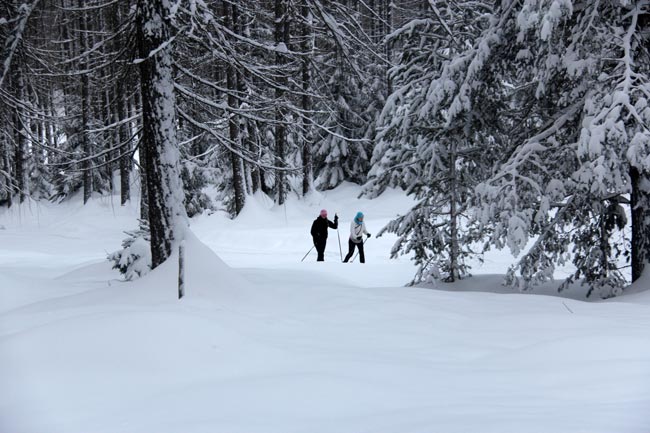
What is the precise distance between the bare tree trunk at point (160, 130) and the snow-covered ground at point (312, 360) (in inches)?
23.8

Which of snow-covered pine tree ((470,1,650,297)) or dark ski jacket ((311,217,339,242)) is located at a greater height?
snow-covered pine tree ((470,1,650,297))

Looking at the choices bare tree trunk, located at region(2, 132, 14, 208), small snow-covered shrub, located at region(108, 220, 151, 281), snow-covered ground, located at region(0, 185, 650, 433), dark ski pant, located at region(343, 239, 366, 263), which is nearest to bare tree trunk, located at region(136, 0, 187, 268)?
snow-covered ground, located at region(0, 185, 650, 433)

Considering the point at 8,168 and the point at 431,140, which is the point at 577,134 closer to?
the point at 431,140

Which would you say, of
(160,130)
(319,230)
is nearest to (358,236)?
(319,230)

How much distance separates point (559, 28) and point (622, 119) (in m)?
1.79

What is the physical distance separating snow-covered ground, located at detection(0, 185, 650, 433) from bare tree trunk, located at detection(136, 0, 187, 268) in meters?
0.61

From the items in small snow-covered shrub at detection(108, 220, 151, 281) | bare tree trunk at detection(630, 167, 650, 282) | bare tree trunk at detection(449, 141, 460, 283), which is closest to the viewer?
bare tree trunk at detection(630, 167, 650, 282)

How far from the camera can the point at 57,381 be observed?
3262mm

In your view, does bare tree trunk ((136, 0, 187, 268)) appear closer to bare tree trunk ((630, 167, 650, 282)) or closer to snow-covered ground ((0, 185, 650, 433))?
snow-covered ground ((0, 185, 650, 433))

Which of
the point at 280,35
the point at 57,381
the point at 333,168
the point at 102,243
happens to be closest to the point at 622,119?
the point at 57,381

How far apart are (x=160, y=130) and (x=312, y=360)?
400 cm

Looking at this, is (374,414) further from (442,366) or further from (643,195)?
(643,195)

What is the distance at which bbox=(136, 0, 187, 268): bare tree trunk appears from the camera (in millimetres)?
6422

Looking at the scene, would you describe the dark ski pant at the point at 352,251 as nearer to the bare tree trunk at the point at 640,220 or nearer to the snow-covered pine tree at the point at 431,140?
the snow-covered pine tree at the point at 431,140
